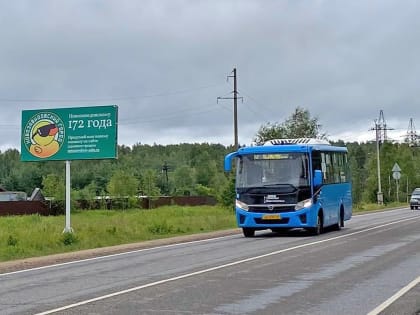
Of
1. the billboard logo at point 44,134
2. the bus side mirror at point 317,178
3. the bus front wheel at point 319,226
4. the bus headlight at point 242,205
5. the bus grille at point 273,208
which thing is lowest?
the bus front wheel at point 319,226

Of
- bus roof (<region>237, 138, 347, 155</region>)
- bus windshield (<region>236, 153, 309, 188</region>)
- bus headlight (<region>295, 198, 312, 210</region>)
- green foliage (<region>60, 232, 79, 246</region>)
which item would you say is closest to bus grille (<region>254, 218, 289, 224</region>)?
bus headlight (<region>295, 198, 312, 210</region>)

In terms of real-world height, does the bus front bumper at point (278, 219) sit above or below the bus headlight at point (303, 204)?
below

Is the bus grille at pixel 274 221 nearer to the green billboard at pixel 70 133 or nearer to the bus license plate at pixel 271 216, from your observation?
the bus license plate at pixel 271 216

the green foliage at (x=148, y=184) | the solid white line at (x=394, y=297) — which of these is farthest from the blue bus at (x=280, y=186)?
the green foliage at (x=148, y=184)

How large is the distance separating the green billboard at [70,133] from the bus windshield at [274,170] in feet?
16.5

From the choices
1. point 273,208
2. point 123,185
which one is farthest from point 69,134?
point 123,185

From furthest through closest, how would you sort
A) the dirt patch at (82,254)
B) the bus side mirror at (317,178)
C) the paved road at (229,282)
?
1. the bus side mirror at (317,178)
2. the dirt patch at (82,254)
3. the paved road at (229,282)

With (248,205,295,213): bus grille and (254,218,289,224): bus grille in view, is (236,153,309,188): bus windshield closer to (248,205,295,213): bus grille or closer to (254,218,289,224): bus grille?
(248,205,295,213): bus grille

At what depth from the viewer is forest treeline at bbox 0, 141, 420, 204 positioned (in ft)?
324

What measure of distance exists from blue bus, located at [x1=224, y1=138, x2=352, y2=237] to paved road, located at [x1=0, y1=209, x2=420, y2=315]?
134 inches

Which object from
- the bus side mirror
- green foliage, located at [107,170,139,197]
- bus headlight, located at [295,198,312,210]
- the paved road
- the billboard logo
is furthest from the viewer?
green foliage, located at [107,170,139,197]

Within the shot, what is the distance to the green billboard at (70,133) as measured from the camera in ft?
90.5

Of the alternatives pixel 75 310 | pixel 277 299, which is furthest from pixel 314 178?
pixel 75 310

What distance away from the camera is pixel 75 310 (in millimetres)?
10633
